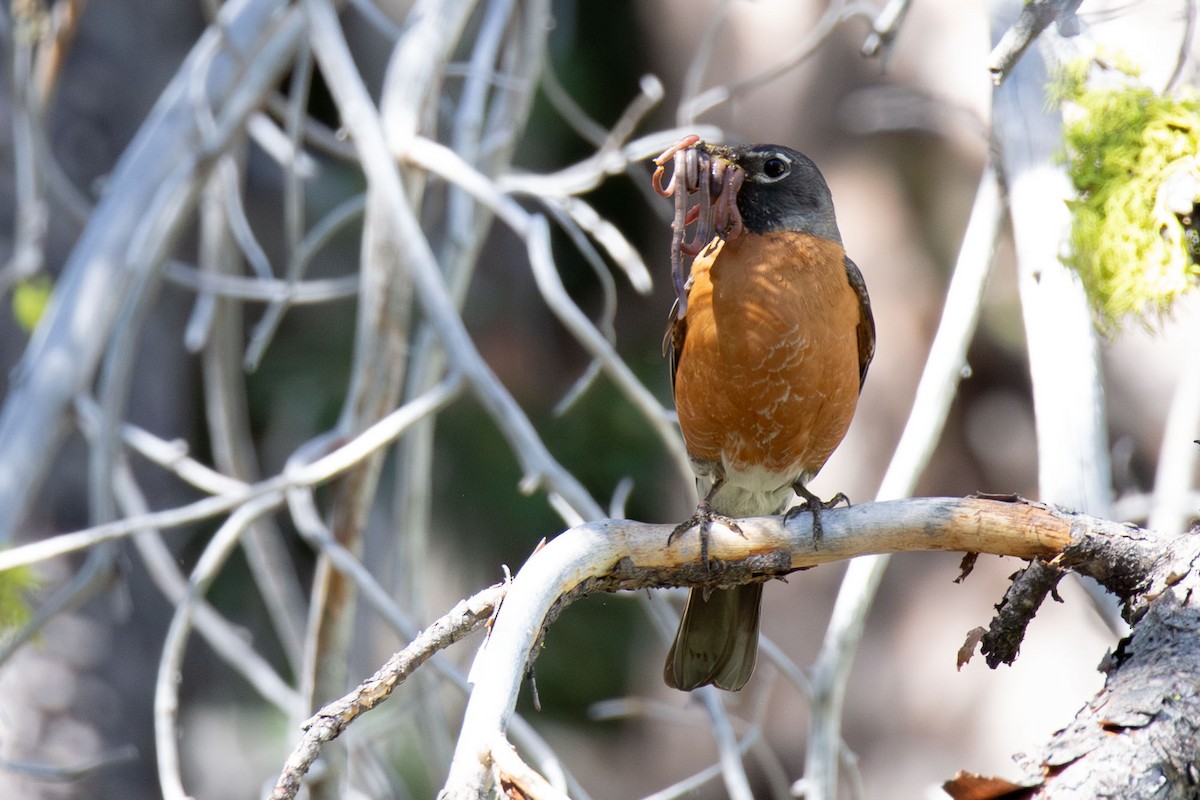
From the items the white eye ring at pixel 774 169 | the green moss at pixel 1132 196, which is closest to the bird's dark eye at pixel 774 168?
the white eye ring at pixel 774 169

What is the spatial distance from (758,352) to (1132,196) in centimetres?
107

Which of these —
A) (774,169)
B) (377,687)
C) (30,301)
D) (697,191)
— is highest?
(30,301)

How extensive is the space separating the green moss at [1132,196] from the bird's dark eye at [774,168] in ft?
3.40

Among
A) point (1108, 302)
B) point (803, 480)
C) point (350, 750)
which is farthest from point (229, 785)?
point (1108, 302)

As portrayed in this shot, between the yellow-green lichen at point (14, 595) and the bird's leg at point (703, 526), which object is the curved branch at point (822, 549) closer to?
the bird's leg at point (703, 526)

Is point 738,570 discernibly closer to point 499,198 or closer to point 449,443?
point 499,198

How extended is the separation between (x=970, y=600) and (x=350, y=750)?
3.36m

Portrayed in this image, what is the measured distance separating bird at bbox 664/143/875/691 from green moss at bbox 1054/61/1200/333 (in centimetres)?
86

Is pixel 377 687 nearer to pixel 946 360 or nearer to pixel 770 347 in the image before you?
pixel 946 360

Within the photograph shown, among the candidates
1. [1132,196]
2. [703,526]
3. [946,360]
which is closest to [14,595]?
[703,526]

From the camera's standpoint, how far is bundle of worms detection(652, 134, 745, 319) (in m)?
2.72

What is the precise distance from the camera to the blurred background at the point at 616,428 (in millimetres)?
5633

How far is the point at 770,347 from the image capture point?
3.26 m

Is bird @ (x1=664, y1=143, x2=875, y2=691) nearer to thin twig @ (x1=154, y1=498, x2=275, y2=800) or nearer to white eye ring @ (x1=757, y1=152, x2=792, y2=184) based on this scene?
white eye ring @ (x1=757, y1=152, x2=792, y2=184)
